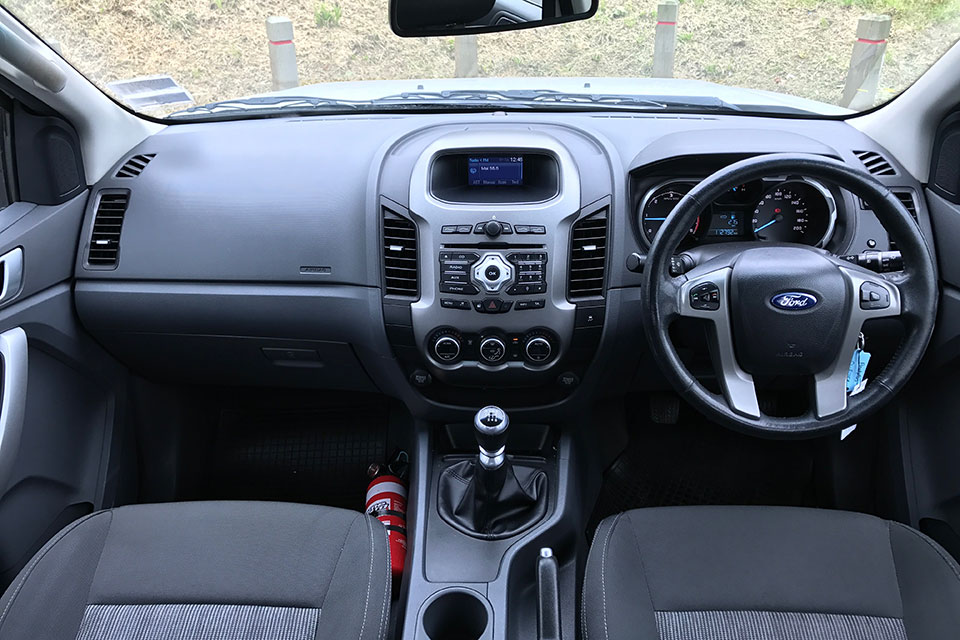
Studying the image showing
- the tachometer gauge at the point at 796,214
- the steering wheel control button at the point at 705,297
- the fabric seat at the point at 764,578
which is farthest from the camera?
the tachometer gauge at the point at 796,214

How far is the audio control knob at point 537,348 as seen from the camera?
1.75 metres

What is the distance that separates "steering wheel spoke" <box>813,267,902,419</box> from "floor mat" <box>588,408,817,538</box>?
904 mm

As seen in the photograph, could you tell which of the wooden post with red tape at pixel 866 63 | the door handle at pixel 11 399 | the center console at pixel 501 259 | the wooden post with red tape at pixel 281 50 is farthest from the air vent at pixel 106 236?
the wooden post with red tape at pixel 866 63

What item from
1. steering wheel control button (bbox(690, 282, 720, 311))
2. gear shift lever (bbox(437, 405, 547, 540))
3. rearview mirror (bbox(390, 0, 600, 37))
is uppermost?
rearview mirror (bbox(390, 0, 600, 37))

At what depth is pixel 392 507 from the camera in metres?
2.10

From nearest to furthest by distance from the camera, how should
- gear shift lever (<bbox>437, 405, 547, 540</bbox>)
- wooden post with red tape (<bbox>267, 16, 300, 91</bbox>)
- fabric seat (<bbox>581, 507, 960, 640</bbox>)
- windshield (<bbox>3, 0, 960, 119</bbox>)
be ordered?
1. fabric seat (<bbox>581, 507, 960, 640</bbox>)
2. gear shift lever (<bbox>437, 405, 547, 540</bbox>)
3. windshield (<bbox>3, 0, 960, 119</bbox>)
4. wooden post with red tape (<bbox>267, 16, 300, 91</bbox>)

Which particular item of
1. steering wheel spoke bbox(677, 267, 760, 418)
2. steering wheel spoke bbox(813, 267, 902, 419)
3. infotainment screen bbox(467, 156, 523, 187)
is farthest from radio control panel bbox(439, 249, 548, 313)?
steering wheel spoke bbox(813, 267, 902, 419)

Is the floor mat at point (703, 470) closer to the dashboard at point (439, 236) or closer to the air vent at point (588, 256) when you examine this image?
the dashboard at point (439, 236)

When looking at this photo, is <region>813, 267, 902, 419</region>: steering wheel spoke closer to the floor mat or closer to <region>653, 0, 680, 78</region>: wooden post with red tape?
the floor mat

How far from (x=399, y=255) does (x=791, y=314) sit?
89 centimetres

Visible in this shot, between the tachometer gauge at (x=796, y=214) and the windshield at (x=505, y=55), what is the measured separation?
0.41 m

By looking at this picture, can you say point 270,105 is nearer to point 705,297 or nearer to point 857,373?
point 705,297

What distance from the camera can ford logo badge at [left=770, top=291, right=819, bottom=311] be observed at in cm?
139

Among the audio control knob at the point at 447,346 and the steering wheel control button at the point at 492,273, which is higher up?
the steering wheel control button at the point at 492,273
